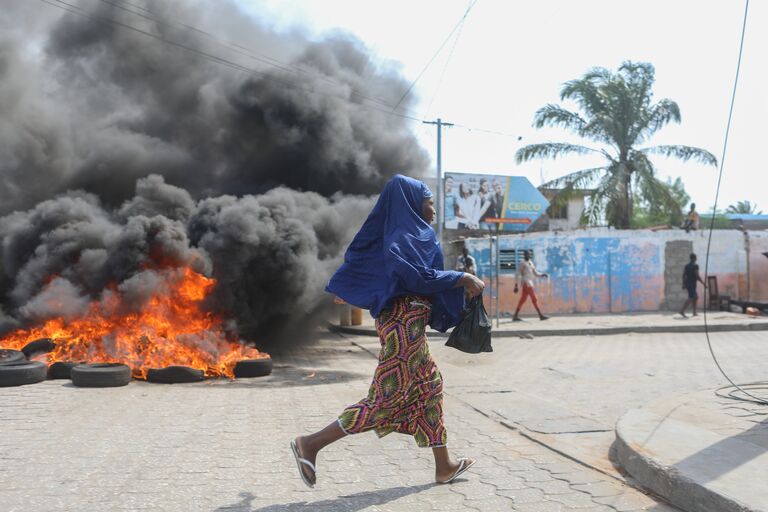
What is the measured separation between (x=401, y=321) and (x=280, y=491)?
3.67 ft

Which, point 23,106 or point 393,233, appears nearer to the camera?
point 393,233

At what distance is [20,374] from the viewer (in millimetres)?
6941

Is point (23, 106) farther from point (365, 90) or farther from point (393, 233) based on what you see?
point (393, 233)

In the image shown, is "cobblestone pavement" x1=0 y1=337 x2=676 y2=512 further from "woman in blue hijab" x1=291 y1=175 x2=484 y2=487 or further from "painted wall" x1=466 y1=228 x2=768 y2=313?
"painted wall" x1=466 y1=228 x2=768 y2=313

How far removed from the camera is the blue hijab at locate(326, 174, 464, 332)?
10.7 ft

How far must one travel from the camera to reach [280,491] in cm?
339

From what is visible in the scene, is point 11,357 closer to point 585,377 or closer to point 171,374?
point 171,374

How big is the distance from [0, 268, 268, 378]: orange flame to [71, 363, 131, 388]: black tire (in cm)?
Answer: 61

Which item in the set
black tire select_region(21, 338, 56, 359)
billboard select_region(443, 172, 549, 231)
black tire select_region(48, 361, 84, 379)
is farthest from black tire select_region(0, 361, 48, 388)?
billboard select_region(443, 172, 549, 231)

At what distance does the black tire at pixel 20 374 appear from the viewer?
6.88m

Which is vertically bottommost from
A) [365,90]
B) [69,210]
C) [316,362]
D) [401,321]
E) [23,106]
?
[316,362]

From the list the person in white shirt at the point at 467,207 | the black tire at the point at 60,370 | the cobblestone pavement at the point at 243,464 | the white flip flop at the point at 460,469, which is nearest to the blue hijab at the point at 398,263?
the white flip flop at the point at 460,469

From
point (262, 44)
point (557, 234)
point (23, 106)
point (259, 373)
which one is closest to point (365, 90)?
point (262, 44)

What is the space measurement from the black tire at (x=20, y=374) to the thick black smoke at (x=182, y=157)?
193 cm
